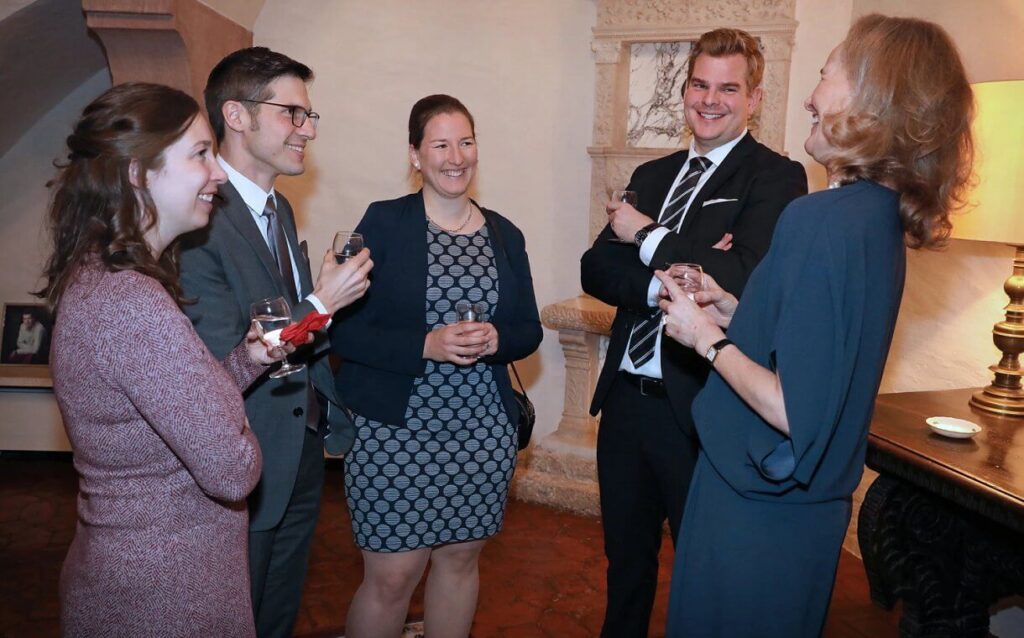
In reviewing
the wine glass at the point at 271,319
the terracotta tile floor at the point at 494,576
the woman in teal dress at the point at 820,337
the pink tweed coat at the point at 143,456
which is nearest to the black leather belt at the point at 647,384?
the woman in teal dress at the point at 820,337

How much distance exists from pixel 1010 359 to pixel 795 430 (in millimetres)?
1804

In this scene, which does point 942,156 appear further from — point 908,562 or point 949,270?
point 949,270

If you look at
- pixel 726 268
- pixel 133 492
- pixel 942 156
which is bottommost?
pixel 133 492

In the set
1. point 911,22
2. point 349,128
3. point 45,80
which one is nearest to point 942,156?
point 911,22

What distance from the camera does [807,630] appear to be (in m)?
1.71

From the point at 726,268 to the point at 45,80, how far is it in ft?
12.7

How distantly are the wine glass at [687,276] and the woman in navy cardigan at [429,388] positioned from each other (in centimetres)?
66

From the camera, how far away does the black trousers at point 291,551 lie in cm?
229

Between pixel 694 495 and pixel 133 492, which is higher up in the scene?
pixel 133 492

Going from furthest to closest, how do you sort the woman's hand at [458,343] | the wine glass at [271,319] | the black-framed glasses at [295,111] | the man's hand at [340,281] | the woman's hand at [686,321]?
the woman's hand at [458,343]
the black-framed glasses at [295,111]
the man's hand at [340,281]
the wine glass at [271,319]
the woman's hand at [686,321]

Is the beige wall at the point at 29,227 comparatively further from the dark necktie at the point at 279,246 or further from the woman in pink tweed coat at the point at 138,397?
the woman in pink tweed coat at the point at 138,397

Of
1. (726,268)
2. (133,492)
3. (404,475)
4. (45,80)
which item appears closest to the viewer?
(133,492)

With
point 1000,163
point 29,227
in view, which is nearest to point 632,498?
point 1000,163

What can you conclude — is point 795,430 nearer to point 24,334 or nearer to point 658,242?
point 658,242
